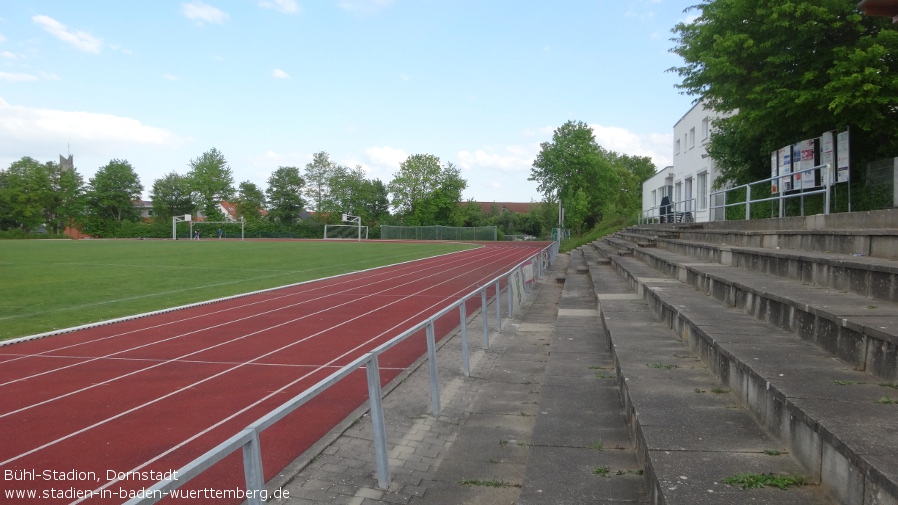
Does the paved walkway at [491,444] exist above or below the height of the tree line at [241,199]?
below

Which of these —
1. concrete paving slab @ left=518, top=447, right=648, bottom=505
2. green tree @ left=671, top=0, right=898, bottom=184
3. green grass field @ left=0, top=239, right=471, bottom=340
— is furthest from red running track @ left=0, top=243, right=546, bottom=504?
green tree @ left=671, top=0, right=898, bottom=184

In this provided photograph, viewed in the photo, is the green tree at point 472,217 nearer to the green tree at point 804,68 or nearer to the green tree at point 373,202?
the green tree at point 373,202

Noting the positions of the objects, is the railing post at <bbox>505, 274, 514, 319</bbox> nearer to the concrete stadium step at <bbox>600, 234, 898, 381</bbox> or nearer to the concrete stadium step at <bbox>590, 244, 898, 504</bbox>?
the concrete stadium step at <bbox>600, 234, 898, 381</bbox>

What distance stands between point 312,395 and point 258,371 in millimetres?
4318

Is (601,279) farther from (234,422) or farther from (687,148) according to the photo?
(687,148)

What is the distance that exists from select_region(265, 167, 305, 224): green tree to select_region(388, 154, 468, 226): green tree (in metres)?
14.0

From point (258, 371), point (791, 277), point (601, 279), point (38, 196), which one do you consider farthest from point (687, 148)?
point (38, 196)

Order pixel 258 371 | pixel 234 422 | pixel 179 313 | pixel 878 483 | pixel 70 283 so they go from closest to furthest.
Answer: pixel 878 483, pixel 234 422, pixel 258 371, pixel 179 313, pixel 70 283

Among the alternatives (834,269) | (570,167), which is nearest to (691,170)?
(570,167)

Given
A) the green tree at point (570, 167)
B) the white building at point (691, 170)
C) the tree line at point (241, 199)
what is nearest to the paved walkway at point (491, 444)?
the white building at point (691, 170)

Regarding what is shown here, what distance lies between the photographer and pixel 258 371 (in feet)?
22.7

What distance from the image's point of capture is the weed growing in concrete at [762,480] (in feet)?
8.21

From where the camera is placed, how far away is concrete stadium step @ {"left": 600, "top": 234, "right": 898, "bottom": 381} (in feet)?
10.2

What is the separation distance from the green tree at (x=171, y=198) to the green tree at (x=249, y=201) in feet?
25.1
